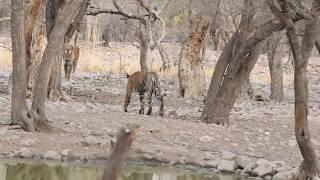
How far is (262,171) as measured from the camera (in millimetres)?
10609

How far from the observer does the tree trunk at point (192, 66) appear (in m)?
21.0

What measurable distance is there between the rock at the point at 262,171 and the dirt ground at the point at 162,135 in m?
0.79

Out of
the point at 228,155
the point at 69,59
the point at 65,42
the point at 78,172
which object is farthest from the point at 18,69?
the point at 69,59

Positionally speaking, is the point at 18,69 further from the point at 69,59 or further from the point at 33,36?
the point at 69,59

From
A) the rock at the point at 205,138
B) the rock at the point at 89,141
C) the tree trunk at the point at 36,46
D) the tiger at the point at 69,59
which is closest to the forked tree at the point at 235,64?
the rock at the point at 205,138

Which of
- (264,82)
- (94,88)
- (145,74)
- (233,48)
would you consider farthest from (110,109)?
(264,82)

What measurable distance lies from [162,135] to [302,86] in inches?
166

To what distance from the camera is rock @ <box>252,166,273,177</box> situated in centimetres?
1053

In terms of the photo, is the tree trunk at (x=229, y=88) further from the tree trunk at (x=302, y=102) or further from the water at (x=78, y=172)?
the tree trunk at (x=302, y=102)

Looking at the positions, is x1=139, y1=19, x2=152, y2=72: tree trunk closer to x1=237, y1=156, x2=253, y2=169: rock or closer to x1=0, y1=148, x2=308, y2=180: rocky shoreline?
x1=0, y1=148, x2=308, y2=180: rocky shoreline

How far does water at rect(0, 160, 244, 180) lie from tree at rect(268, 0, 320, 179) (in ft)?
4.89

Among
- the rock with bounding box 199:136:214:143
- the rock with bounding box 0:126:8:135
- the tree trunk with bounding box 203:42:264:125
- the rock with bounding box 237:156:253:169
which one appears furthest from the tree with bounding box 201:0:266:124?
the rock with bounding box 0:126:8:135

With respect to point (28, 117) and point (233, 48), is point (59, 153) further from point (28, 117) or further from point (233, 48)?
point (233, 48)

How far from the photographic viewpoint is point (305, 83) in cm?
931
